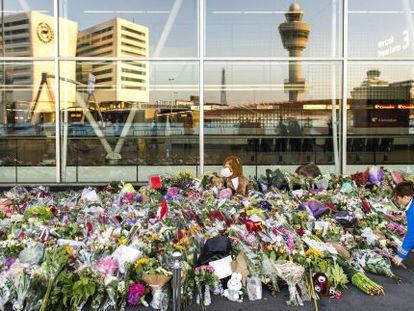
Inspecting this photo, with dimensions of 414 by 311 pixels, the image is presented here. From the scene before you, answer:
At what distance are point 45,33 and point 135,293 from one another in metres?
8.89

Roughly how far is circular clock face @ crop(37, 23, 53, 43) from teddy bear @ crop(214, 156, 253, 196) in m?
6.02

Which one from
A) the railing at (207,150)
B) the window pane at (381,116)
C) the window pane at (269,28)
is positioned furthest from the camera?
the window pane at (381,116)

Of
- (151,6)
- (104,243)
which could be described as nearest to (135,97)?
(151,6)

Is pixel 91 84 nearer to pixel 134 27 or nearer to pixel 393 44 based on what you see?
pixel 134 27

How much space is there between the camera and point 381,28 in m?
12.4

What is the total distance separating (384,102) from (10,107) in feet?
33.4

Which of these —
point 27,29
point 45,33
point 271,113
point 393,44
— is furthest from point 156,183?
point 393,44

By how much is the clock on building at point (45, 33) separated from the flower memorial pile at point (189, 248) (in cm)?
534

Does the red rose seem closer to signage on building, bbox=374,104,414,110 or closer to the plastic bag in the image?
the plastic bag

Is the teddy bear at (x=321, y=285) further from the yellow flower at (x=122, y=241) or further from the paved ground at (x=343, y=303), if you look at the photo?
the yellow flower at (x=122, y=241)

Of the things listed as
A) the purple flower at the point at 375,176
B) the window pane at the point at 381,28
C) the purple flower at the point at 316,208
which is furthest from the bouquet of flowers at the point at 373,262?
the window pane at the point at 381,28

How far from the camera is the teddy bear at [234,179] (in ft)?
25.1

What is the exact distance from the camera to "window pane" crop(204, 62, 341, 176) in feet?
38.4

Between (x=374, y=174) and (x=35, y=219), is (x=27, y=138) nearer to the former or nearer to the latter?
(x=35, y=219)
